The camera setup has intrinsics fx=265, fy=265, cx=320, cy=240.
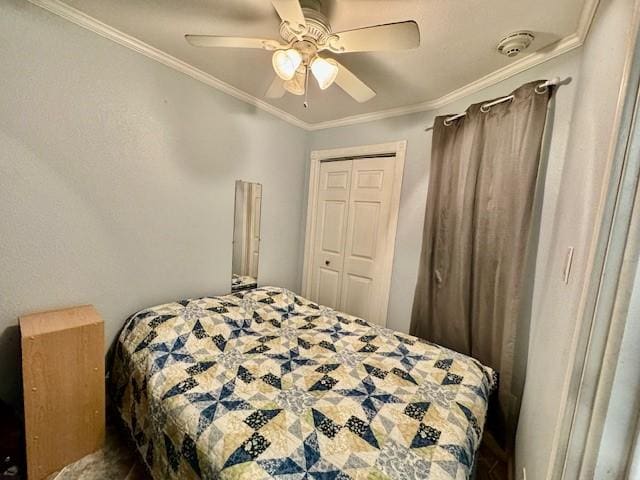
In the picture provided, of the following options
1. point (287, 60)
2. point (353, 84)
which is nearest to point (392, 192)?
point (353, 84)

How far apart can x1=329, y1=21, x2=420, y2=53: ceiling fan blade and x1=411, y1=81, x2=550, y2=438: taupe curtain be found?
88cm

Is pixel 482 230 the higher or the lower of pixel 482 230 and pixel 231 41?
the lower

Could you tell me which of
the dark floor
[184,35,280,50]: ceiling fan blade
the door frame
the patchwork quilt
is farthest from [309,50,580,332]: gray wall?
[184,35,280,50]: ceiling fan blade

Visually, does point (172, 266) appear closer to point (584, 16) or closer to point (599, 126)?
point (599, 126)

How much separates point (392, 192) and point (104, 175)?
6.97ft

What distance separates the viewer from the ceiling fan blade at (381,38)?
1.03m

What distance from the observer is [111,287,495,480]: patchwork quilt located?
3.13ft

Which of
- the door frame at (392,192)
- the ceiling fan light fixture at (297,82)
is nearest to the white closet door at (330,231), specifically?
the door frame at (392,192)

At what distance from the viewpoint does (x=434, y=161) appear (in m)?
2.04

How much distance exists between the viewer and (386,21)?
1.34 meters

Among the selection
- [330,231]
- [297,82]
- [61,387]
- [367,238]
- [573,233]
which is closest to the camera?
[573,233]

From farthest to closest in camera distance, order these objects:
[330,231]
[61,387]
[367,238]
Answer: [330,231] < [367,238] < [61,387]

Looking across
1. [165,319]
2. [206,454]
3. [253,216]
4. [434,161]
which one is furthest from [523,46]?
[165,319]

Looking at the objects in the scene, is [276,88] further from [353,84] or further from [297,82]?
[353,84]
